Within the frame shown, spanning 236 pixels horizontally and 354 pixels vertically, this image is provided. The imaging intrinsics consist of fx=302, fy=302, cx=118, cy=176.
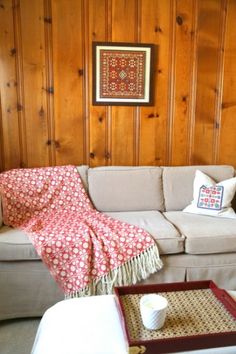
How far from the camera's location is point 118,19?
2.56m

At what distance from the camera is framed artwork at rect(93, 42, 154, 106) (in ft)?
8.46

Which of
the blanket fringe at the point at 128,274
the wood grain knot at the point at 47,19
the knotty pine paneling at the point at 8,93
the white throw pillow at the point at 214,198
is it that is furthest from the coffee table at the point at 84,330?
the wood grain knot at the point at 47,19

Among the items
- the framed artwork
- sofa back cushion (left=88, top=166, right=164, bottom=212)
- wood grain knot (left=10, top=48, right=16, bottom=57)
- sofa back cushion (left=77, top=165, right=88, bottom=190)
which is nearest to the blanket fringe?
sofa back cushion (left=88, top=166, right=164, bottom=212)

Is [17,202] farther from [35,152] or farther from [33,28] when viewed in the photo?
[33,28]

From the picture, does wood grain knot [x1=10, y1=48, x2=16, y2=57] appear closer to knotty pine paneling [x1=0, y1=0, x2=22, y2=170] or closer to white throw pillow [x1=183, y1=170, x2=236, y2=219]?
knotty pine paneling [x1=0, y1=0, x2=22, y2=170]

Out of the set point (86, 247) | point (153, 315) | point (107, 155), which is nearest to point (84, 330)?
point (153, 315)

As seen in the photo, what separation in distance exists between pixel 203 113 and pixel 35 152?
156 cm

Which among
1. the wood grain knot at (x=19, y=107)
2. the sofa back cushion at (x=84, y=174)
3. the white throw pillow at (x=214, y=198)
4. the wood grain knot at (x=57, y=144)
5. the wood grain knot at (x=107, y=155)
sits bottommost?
the white throw pillow at (x=214, y=198)

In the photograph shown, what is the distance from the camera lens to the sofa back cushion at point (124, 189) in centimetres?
244

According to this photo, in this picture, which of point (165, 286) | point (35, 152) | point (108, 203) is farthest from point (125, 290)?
point (35, 152)

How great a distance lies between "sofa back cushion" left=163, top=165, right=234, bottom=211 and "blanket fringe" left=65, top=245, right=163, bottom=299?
0.73 meters

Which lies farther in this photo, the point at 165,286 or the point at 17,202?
the point at 17,202

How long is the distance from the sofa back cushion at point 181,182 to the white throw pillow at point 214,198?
10cm

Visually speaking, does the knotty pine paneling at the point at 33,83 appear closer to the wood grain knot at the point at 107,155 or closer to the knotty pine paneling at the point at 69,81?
the knotty pine paneling at the point at 69,81
